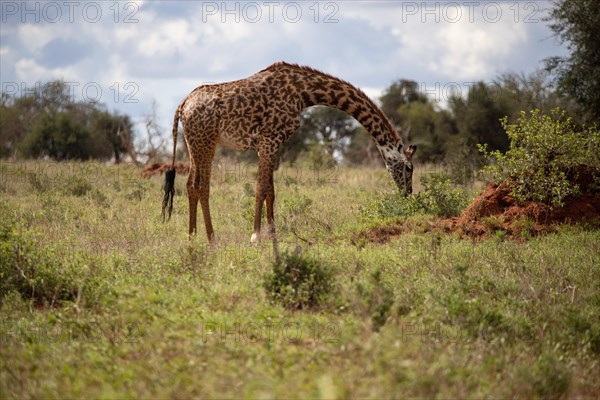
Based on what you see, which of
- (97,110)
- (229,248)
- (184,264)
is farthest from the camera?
(97,110)

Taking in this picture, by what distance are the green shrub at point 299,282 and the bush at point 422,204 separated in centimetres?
453

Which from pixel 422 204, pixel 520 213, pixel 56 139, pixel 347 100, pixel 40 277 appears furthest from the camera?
pixel 56 139

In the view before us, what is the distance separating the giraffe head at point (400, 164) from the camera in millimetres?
11586

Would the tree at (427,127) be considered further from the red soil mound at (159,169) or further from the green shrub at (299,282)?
the green shrub at (299,282)

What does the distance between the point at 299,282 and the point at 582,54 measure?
1749cm

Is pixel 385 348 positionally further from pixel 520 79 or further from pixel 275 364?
pixel 520 79

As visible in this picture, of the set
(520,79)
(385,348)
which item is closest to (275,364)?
(385,348)

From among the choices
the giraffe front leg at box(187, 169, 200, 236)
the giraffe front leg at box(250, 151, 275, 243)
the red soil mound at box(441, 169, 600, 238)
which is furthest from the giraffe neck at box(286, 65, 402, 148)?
the giraffe front leg at box(187, 169, 200, 236)

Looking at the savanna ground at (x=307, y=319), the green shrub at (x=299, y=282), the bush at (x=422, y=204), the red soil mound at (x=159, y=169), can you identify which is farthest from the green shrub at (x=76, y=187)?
the green shrub at (x=299, y=282)

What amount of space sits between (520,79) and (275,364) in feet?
112

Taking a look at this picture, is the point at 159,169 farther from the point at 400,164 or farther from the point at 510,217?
the point at 510,217

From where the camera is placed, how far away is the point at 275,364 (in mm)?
4945

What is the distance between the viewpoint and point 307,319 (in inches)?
236

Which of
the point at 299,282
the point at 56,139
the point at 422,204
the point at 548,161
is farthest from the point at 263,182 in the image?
the point at 56,139
